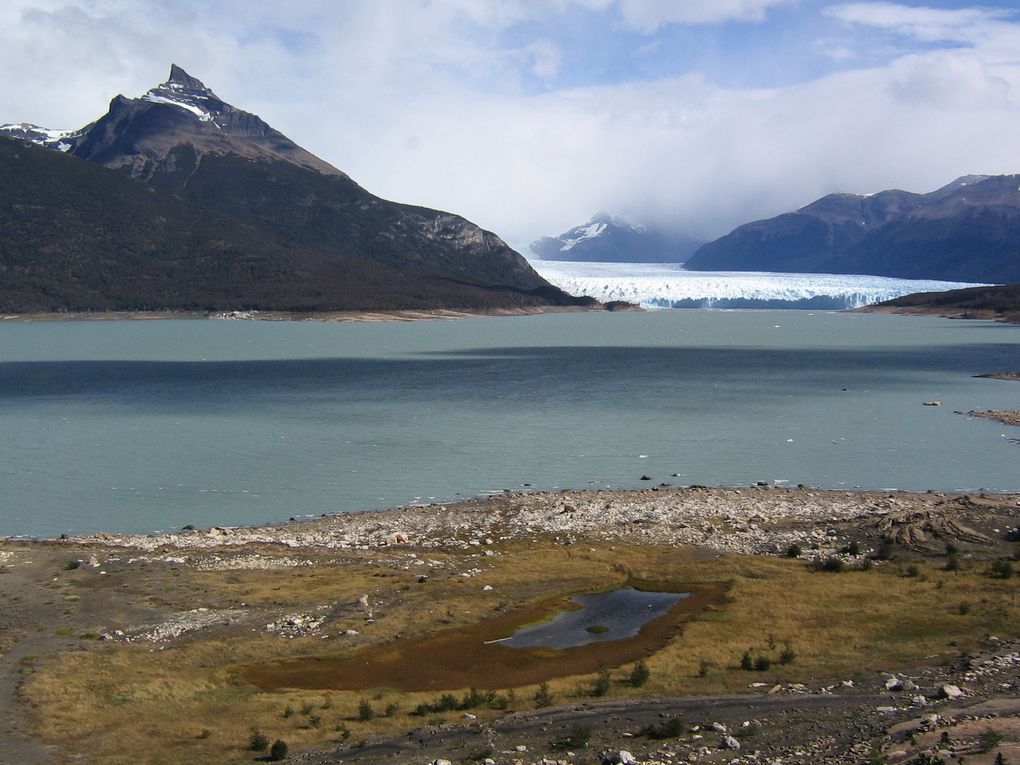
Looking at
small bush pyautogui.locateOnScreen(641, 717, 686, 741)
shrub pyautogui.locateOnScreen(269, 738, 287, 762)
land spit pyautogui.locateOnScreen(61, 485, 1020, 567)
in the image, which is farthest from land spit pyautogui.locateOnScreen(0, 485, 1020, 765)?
shrub pyautogui.locateOnScreen(269, 738, 287, 762)

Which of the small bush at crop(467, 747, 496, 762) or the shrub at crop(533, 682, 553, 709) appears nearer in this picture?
the small bush at crop(467, 747, 496, 762)

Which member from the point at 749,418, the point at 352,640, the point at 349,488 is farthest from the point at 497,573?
the point at 749,418

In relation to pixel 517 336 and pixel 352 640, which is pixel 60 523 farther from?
pixel 517 336

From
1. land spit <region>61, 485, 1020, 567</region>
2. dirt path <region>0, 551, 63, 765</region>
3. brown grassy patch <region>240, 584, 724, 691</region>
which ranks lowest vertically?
brown grassy patch <region>240, 584, 724, 691</region>

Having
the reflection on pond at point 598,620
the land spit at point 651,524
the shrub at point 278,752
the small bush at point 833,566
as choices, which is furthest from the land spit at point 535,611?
the reflection on pond at point 598,620

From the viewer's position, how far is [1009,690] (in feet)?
59.4

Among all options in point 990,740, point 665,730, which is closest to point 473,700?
point 665,730

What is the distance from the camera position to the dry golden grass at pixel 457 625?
59.0 feet

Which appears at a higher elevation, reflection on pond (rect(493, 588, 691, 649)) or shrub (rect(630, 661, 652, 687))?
shrub (rect(630, 661, 652, 687))

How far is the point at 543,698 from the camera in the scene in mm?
18656

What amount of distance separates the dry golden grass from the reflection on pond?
102cm

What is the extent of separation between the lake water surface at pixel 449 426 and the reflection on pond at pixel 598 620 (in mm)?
16286

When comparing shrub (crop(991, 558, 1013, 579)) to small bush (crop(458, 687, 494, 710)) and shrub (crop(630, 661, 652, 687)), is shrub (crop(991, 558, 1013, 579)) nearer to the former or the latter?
shrub (crop(630, 661, 652, 687))

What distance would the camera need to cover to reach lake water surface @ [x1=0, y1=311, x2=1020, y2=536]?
4453cm
